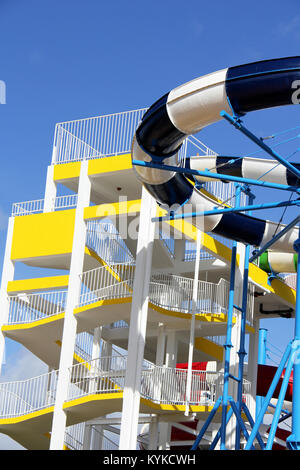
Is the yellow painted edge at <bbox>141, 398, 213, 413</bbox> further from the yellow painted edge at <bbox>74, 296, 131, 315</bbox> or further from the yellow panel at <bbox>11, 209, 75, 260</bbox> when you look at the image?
the yellow panel at <bbox>11, 209, 75, 260</bbox>

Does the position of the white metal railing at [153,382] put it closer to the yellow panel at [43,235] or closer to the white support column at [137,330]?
the white support column at [137,330]

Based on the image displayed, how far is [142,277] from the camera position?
2256cm

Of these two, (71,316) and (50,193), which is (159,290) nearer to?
(71,316)

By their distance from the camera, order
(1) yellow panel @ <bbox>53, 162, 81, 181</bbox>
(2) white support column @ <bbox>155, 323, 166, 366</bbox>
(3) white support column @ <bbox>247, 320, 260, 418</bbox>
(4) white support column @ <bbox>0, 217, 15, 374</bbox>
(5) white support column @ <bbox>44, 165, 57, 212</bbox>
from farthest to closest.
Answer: (3) white support column @ <bbox>247, 320, 260, 418</bbox> < (5) white support column @ <bbox>44, 165, 57, 212</bbox> < (1) yellow panel @ <bbox>53, 162, 81, 181</bbox> < (4) white support column @ <bbox>0, 217, 15, 374</bbox> < (2) white support column @ <bbox>155, 323, 166, 366</bbox>

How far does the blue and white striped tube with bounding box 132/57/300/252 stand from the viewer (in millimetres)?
13383

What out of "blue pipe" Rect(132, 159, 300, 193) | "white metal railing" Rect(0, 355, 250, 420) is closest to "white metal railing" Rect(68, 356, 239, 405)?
"white metal railing" Rect(0, 355, 250, 420)

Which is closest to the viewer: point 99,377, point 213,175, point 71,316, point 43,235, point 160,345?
point 213,175

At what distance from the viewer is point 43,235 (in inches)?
1009

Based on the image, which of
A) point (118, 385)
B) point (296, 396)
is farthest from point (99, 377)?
point (296, 396)

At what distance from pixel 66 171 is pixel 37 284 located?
3891 mm

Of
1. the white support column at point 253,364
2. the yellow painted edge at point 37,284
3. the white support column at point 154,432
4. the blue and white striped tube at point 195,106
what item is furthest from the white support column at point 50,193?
the blue and white striped tube at point 195,106

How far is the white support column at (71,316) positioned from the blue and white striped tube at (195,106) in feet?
24.0

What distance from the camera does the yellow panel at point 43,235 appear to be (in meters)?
25.3

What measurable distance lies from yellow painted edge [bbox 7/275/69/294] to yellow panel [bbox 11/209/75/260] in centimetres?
78
